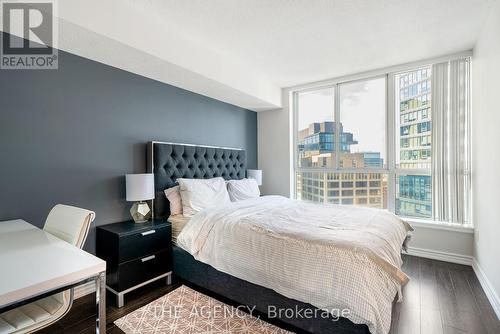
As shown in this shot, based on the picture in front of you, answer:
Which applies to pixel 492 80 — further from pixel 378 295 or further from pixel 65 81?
pixel 65 81

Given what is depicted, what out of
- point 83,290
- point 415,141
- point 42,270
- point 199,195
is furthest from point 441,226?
point 83,290

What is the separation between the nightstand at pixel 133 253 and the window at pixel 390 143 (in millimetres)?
2836

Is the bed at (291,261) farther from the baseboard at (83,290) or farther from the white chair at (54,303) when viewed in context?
the white chair at (54,303)

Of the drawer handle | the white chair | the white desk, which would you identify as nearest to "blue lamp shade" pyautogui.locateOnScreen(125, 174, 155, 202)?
the drawer handle

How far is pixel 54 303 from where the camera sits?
4.30ft

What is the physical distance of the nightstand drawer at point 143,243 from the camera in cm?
216

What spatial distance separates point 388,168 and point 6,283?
413 centimetres

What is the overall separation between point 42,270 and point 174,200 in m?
1.83

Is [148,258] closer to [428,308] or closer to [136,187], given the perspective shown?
[136,187]

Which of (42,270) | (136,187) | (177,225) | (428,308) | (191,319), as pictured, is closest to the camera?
(42,270)

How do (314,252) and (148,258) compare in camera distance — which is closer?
(314,252)

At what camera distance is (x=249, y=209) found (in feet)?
8.76

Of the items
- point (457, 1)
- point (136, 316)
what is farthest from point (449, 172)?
point (136, 316)

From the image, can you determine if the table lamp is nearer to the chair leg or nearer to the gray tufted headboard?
the gray tufted headboard
